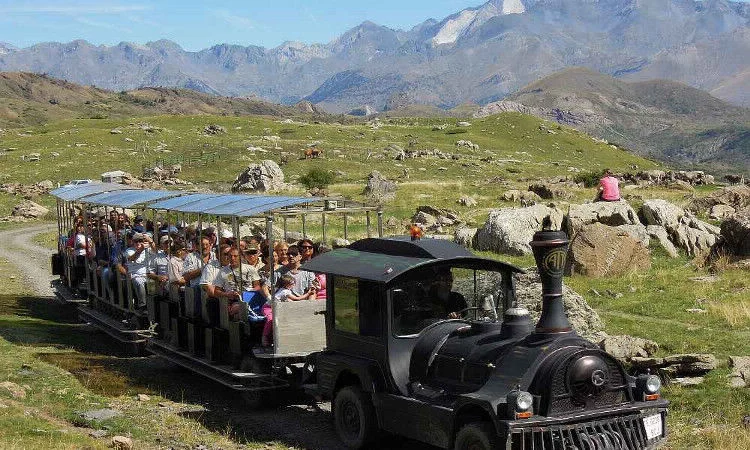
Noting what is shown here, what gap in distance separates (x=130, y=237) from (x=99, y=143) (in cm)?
8055

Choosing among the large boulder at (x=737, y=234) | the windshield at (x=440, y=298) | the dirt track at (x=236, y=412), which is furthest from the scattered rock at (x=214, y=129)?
the windshield at (x=440, y=298)

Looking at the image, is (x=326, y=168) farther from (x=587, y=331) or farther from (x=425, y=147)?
(x=587, y=331)

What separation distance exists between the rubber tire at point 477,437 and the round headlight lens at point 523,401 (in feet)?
1.76

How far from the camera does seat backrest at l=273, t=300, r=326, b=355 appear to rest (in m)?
14.6

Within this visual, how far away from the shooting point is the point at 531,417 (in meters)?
9.38

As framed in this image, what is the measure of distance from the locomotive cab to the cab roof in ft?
0.07

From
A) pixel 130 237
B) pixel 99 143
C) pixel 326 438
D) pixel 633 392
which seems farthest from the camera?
pixel 99 143

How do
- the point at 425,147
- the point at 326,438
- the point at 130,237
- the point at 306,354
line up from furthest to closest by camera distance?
1. the point at 425,147
2. the point at 130,237
3. the point at 306,354
4. the point at 326,438

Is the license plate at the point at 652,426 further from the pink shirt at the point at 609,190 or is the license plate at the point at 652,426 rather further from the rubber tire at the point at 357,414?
the pink shirt at the point at 609,190

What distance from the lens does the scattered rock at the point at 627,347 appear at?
15836 millimetres

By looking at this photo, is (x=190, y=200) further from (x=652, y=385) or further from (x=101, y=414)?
(x=652, y=385)

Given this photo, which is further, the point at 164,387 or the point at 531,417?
the point at 164,387

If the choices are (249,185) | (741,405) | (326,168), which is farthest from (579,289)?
(326,168)

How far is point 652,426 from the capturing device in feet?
33.0
